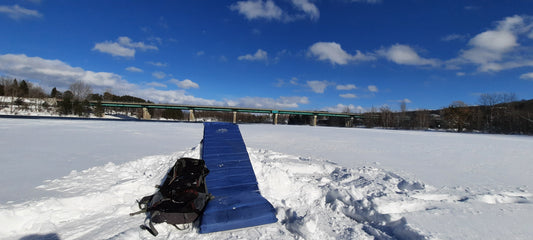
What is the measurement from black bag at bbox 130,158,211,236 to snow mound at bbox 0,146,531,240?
159 mm

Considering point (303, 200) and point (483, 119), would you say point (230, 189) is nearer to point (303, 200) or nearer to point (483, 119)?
point (303, 200)

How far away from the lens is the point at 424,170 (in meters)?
6.88

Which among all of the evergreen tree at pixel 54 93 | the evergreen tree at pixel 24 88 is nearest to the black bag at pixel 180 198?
the evergreen tree at pixel 24 88

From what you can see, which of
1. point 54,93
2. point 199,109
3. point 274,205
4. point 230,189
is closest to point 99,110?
point 199,109

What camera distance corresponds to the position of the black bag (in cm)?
339

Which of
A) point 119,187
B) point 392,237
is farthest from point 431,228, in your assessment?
point 119,187

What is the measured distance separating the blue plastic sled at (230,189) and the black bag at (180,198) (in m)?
0.22

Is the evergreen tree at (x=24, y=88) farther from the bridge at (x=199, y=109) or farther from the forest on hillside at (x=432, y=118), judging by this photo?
the bridge at (x=199, y=109)

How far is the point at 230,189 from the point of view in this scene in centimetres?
463

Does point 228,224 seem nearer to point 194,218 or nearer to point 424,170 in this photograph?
point 194,218

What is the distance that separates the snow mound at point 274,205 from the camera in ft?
10.3

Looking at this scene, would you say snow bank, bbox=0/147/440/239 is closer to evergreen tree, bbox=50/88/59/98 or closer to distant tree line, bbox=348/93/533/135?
distant tree line, bbox=348/93/533/135

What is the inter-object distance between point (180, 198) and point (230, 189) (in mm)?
1087

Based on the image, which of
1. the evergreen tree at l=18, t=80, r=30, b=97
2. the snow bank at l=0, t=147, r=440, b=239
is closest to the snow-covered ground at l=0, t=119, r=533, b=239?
the snow bank at l=0, t=147, r=440, b=239
